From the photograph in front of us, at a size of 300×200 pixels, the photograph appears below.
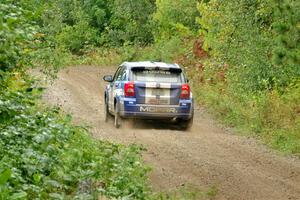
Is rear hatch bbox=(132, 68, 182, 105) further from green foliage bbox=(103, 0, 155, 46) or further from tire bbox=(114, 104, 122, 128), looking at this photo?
green foliage bbox=(103, 0, 155, 46)

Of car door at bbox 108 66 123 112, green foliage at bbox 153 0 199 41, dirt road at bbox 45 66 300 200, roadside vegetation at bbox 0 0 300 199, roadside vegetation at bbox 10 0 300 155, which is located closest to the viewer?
roadside vegetation at bbox 0 0 300 199

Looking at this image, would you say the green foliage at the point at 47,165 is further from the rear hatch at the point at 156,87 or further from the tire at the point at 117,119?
the tire at the point at 117,119

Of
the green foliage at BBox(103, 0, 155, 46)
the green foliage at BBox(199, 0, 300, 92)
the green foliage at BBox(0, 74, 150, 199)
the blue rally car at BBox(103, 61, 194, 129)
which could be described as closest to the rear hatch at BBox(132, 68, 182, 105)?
the blue rally car at BBox(103, 61, 194, 129)

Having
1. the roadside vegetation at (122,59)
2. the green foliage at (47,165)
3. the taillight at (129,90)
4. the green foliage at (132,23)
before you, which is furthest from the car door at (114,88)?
the green foliage at (132,23)

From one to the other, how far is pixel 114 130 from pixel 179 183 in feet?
20.9

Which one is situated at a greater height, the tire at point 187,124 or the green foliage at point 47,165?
the green foliage at point 47,165

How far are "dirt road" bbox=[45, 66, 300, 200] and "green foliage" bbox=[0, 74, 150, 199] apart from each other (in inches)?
60.5

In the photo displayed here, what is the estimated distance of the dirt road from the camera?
36.8 ft

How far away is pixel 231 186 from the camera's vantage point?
11.2 m

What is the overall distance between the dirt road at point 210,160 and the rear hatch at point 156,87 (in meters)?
0.76

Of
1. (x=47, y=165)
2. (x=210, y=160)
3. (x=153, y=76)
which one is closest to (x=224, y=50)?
(x=153, y=76)

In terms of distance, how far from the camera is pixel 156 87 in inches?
683

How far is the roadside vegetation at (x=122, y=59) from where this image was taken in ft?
25.0

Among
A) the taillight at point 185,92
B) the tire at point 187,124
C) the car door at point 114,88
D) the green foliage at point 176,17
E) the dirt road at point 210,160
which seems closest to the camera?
the dirt road at point 210,160
